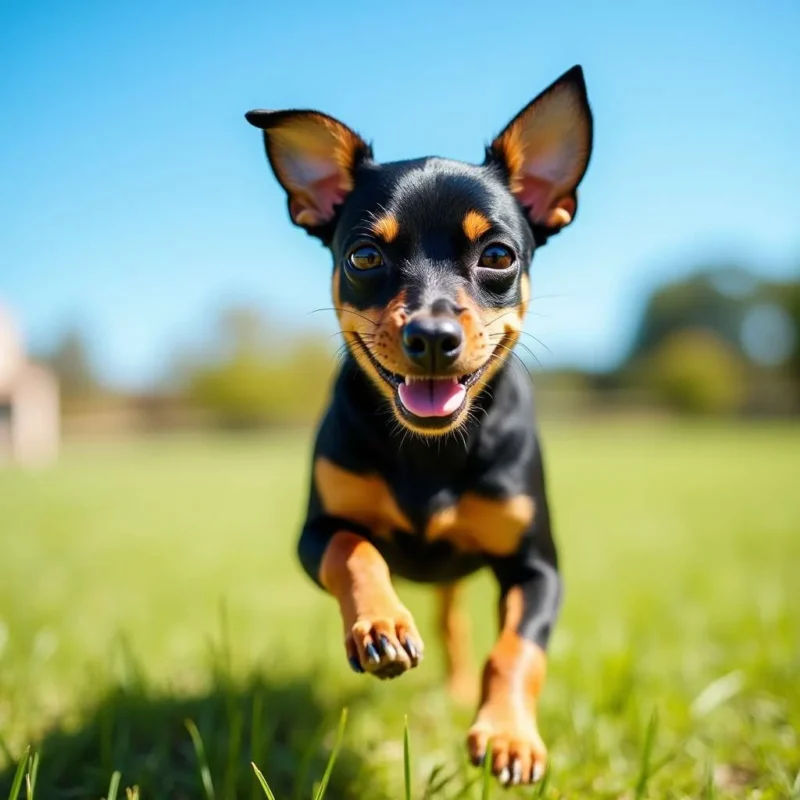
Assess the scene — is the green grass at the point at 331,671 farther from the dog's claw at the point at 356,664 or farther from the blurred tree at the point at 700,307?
the blurred tree at the point at 700,307

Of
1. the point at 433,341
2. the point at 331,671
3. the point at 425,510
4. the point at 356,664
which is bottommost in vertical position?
the point at 331,671

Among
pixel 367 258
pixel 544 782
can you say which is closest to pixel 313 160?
pixel 367 258

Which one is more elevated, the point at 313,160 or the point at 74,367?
the point at 313,160

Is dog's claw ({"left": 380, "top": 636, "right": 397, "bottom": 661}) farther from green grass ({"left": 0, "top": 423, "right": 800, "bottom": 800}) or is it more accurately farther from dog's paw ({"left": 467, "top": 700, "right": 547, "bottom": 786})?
green grass ({"left": 0, "top": 423, "right": 800, "bottom": 800})

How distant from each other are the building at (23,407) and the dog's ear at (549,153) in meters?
31.5

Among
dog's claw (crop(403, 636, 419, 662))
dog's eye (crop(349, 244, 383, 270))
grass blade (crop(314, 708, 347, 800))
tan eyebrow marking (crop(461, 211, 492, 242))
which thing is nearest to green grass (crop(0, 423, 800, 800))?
grass blade (crop(314, 708, 347, 800))

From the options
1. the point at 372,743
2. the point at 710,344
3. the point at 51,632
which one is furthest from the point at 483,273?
the point at 710,344

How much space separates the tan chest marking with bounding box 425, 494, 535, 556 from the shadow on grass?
0.80m

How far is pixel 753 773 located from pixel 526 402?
5.03ft

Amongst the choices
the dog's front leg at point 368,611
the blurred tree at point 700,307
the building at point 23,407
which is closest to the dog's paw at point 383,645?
the dog's front leg at point 368,611

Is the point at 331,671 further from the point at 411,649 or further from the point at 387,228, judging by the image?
the point at 387,228

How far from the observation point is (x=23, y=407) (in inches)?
1421

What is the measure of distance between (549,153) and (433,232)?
0.64 meters

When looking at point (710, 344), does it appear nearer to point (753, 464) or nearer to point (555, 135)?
point (753, 464)
